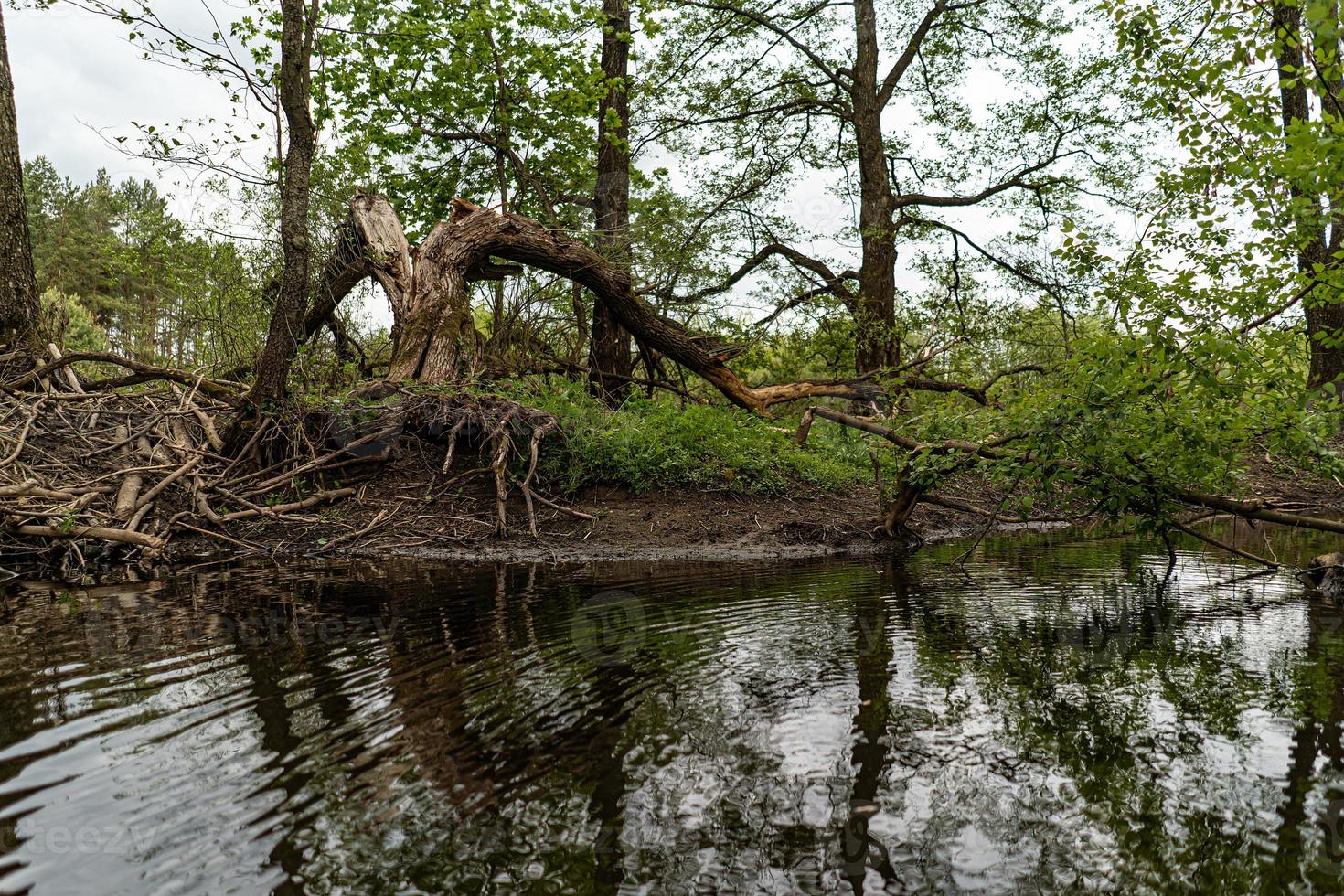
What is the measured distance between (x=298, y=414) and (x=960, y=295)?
12740mm

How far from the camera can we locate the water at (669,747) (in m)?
2.41

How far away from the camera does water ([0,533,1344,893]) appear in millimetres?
2410

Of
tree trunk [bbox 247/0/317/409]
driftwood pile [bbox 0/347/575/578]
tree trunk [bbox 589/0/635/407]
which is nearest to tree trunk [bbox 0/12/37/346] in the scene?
driftwood pile [bbox 0/347/575/578]

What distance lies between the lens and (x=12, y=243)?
33.7ft

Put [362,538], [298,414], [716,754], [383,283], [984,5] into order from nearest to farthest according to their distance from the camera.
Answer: [716,754]
[362,538]
[298,414]
[383,283]
[984,5]

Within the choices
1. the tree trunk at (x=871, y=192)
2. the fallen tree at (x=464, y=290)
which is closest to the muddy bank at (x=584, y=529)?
the fallen tree at (x=464, y=290)

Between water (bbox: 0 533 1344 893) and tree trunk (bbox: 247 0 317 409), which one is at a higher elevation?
tree trunk (bbox: 247 0 317 409)

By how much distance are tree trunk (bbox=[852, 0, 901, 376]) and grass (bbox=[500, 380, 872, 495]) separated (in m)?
4.23

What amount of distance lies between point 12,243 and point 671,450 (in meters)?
8.64

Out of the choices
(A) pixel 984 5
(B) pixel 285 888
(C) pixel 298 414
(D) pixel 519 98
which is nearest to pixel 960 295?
(A) pixel 984 5

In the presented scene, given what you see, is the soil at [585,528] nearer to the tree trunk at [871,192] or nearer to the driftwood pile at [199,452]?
the driftwood pile at [199,452]

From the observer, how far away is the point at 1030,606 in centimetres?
601

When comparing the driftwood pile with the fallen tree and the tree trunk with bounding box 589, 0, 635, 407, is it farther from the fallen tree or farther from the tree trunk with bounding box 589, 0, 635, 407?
the tree trunk with bounding box 589, 0, 635, 407

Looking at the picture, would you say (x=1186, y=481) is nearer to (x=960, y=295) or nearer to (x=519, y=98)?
(x=960, y=295)
